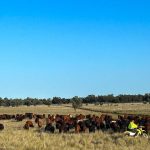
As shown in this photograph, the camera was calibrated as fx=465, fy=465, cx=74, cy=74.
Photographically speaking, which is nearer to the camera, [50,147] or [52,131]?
[50,147]

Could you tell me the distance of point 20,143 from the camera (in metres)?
29.1

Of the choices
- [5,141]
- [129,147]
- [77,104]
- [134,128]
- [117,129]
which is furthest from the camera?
[77,104]

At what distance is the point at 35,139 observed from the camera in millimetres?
31438

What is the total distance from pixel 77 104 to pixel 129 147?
71920mm

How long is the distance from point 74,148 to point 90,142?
9.90ft

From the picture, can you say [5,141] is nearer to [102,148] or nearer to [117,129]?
[102,148]

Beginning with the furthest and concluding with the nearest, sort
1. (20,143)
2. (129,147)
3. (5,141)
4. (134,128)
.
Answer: (134,128) → (5,141) → (20,143) → (129,147)

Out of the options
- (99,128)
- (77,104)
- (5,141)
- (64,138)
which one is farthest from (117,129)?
(77,104)

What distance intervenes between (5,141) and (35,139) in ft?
6.60

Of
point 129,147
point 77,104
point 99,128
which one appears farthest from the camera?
point 77,104

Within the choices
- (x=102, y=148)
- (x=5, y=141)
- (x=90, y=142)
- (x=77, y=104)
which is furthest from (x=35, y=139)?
(x=77, y=104)

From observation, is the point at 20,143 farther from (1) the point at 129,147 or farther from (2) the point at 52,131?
(2) the point at 52,131

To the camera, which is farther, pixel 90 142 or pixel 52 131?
pixel 52 131

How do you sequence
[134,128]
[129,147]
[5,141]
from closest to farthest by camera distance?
[129,147], [5,141], [134,128]
